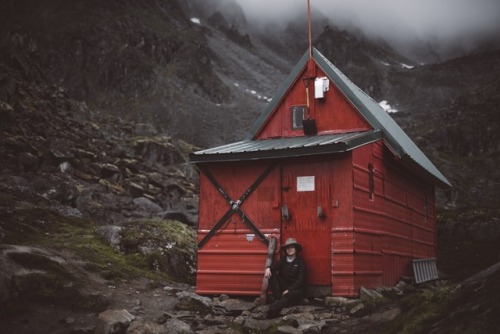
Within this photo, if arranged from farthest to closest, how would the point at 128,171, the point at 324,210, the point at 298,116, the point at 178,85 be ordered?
the point at 178,85
the point at 128,171
the point at 298,116
the point at 324,210

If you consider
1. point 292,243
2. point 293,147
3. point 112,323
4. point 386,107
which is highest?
point 386,107

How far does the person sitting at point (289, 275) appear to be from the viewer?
12.9 meters

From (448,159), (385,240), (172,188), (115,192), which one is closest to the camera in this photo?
(385,240)

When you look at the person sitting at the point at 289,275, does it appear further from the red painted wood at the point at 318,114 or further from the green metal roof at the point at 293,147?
the red painted wood at the point at 318,114

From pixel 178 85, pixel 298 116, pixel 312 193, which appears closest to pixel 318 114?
pixel 298 116

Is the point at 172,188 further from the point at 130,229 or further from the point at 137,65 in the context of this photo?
the point at 137,65

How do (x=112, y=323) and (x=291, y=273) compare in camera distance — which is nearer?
(x=112, y=323)

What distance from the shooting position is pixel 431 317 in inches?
316

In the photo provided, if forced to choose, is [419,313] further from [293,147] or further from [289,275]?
[293,147]

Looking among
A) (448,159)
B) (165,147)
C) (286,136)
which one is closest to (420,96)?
(448,159)

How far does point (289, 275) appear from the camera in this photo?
1332 cm

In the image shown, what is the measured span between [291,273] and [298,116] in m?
5.98

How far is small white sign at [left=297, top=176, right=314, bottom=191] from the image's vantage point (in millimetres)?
14234

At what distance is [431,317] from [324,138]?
7.97 metres
